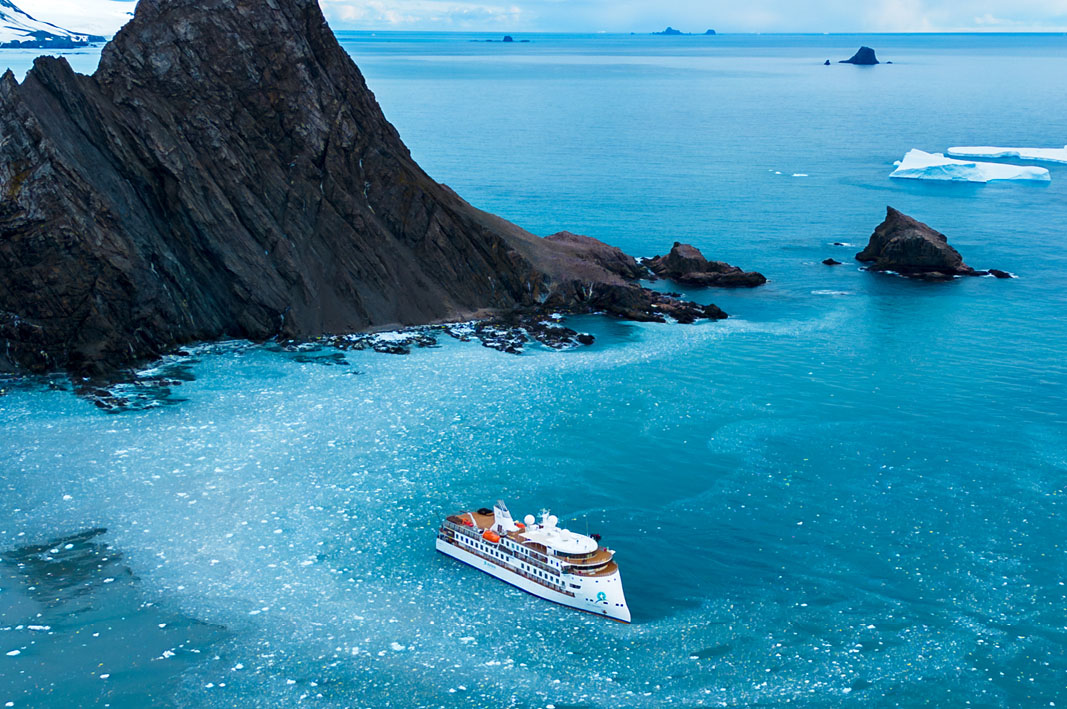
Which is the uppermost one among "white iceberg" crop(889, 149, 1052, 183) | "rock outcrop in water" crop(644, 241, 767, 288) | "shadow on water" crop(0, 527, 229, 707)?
"white iceberg" crop(889, 149, 1052, 183)

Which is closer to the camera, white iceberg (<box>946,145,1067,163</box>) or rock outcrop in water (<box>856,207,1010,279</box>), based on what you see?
rock outcrop in water (<box>856,207,1010,279</box>)

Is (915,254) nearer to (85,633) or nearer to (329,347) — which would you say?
(329,347)

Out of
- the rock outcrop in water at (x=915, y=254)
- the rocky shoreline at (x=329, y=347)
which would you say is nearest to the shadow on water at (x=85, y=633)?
the rocky shoreline at (x=329, y=347)

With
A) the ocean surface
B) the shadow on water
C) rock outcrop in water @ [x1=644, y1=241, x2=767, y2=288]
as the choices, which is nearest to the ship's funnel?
the ocean surface

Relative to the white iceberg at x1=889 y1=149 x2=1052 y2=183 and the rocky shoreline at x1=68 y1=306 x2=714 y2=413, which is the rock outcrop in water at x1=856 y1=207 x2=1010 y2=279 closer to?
the rocky shoreline at x1=68 y1=306 x2=714 y2=413

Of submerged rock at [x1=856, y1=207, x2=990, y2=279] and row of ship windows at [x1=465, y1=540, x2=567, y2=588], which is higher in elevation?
submerged rock at [x1=856, y1=207, x2=990, y2=279]

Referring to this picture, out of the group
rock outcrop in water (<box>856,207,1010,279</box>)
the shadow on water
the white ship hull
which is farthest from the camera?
rock outcrop in water (<box>856,207,1010,279</box>)
